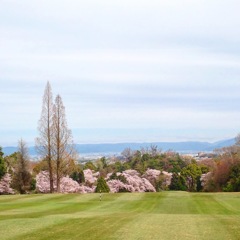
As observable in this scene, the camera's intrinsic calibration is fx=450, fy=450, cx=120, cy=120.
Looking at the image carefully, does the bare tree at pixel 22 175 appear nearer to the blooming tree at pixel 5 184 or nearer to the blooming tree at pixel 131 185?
the blooming tree at pixel 5 184

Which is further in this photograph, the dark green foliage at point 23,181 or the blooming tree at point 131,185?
the blooming tree at point 131,185

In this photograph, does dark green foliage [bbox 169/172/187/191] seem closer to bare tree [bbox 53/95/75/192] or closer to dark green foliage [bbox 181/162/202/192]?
dark green foliage [bbox 181/162/202/192]

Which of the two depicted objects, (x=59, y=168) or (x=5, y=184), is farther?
(x=5, y=184)

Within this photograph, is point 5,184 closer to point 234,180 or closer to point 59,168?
point 59,168

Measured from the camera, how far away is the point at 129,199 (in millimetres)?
34156

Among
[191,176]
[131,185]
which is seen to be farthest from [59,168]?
[191,176]

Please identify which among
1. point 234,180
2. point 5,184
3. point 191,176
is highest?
point 5,184

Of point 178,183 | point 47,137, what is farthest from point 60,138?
point 178,183

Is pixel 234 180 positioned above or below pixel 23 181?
below

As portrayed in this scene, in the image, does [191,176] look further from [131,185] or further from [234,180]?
[234,180]

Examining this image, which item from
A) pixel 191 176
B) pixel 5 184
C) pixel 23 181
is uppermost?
pixel 23 181

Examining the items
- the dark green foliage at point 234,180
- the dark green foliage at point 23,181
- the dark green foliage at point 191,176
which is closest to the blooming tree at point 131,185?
the dark green foliage at point 191,176

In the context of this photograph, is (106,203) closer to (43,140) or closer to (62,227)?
(62,227)

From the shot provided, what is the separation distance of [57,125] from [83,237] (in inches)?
1476
